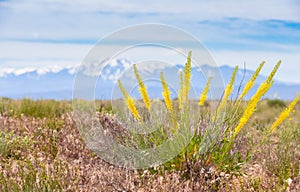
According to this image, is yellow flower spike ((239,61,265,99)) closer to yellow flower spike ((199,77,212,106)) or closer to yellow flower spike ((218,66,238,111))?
yellow flower spike ((218,66,238,111))

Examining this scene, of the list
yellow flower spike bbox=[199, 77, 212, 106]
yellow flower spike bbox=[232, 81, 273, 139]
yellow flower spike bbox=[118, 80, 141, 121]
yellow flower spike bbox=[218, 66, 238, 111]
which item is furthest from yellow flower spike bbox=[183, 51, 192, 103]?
yellow flower spike bbox=[232, 81, 273, 139]

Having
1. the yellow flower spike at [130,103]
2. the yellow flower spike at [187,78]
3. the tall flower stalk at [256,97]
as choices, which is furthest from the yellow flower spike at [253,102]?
the yellow flower spike at [130,103]

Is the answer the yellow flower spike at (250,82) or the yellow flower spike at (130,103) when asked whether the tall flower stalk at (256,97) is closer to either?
the yellow flower spike at (250,82)

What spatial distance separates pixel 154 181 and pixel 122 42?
1.62m

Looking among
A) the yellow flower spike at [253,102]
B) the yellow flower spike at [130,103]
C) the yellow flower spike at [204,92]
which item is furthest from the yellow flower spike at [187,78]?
the yellow flower spike at [253,102]

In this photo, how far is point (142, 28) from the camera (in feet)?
17.1

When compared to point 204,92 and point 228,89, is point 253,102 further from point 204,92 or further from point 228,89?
point 204,92

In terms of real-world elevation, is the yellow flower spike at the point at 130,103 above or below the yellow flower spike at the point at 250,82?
below

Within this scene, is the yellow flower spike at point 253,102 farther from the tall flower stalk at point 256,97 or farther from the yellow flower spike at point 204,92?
the yellow flower spike at point 204,92

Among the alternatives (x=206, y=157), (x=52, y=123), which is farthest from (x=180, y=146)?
(x=52, y=123)

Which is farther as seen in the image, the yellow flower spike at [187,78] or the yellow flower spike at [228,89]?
the yellow flower spike at [228,89]

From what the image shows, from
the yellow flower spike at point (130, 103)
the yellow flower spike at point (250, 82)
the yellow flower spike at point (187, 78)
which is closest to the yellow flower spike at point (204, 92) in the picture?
the yellow flower spike at point (187, 78)

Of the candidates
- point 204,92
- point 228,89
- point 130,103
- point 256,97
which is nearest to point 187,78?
point 204,92

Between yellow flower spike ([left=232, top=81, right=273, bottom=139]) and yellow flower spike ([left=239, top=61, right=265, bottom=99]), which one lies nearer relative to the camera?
yellow flower spike ([left=232, top=81, right=273, bottom=139])
